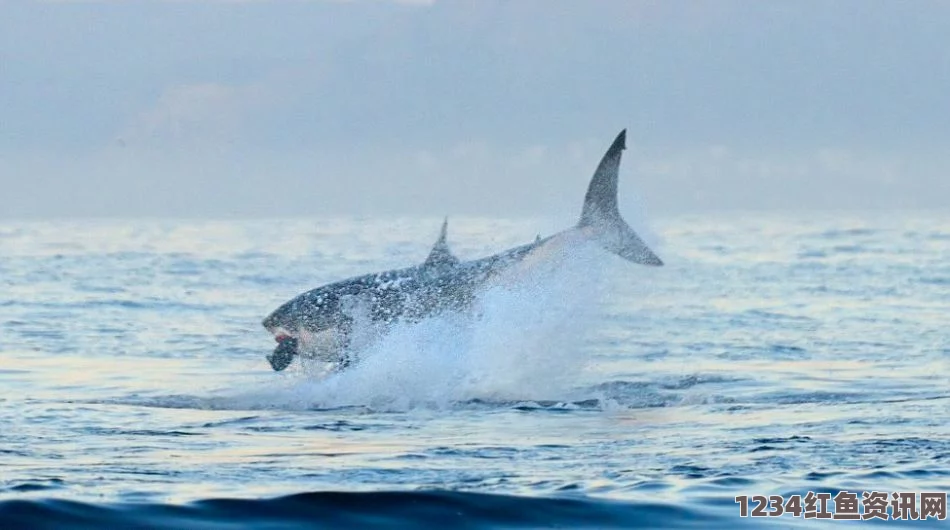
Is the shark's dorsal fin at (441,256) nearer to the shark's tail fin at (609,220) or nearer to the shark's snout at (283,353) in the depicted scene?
the shark's tail fin at (609,220)

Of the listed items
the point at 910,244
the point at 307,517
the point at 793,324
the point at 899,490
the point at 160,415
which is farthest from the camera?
the point at 910,244

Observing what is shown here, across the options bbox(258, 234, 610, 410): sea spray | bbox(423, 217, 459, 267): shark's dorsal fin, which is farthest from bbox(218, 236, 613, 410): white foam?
bbox(423, 217, 459, 267): shark's dorsal fin

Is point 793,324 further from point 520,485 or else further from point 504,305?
point 520,485

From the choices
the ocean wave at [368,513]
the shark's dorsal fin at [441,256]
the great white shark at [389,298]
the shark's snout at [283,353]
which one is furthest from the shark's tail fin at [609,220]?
the ocean wave at [368,513]

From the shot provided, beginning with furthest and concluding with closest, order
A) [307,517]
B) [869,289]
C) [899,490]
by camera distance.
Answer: [869,289] → [899,490] → [307,517]

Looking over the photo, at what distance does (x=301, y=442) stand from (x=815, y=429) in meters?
5.18

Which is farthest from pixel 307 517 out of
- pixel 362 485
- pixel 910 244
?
pixel 910 244

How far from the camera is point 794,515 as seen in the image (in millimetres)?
12039

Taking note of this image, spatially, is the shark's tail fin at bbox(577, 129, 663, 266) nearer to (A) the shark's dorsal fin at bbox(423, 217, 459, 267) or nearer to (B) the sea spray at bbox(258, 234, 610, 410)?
(B) the sea spray at bbox(258, 234, 610, 410)

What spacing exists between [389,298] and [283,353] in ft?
5.24

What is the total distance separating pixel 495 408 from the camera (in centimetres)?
1827

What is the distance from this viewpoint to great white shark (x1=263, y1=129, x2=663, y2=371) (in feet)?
71.1

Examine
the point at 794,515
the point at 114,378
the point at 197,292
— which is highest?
the point at 197,292

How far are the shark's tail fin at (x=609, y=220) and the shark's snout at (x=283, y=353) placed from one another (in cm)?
437
